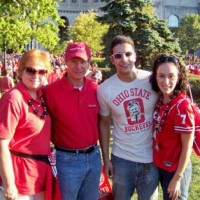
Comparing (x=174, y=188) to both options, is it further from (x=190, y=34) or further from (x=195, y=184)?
(x=190, y=34)

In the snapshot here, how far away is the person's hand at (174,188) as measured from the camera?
330cm

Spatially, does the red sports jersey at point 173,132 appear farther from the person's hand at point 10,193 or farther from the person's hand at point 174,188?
the person's hand at point 10,193

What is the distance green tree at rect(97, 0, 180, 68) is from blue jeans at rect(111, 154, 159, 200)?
522 inches

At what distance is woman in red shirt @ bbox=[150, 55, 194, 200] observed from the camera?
3.22 meters

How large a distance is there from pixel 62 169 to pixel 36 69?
88cm

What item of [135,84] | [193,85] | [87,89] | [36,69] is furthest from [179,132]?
[193,85]

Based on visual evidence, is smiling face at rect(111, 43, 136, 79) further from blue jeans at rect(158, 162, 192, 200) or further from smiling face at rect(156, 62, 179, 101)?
blue jeans at rect(158, 162, 192, 200)

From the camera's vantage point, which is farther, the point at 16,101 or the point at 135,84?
the point at 135,84

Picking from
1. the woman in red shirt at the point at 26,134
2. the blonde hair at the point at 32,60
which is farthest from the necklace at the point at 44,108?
the blonde hair at the point at 32,60

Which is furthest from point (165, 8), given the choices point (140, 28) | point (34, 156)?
point (34, 156)

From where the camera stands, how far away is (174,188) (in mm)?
3307

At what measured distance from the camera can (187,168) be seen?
339cm

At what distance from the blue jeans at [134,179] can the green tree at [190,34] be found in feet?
173

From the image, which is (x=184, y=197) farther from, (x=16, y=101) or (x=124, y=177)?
(x=16, y=101)
